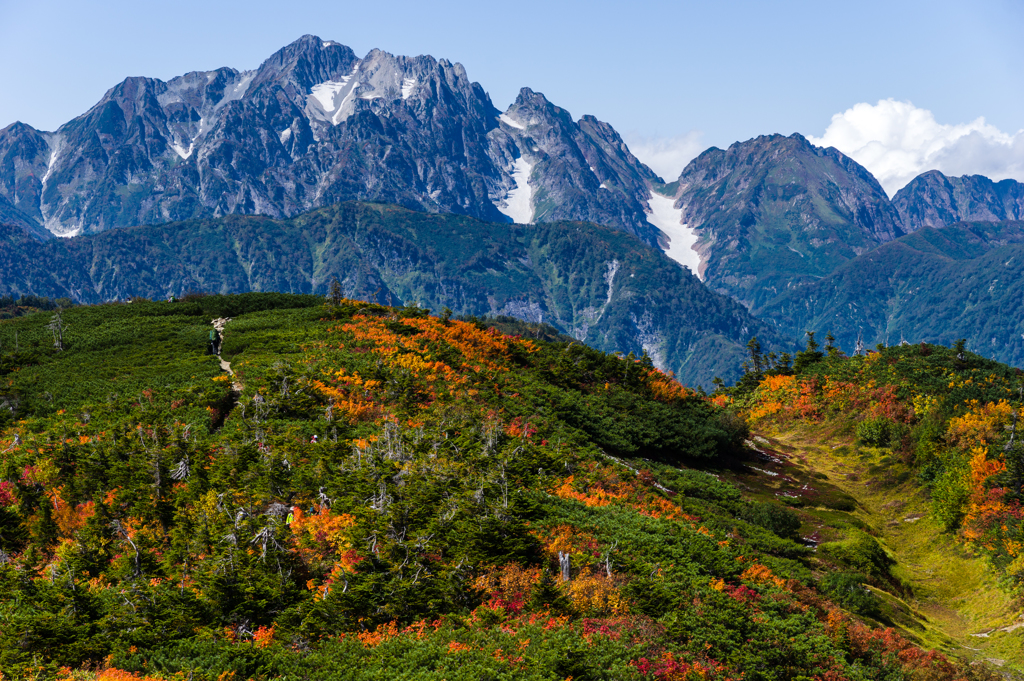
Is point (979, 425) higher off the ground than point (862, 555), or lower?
higher

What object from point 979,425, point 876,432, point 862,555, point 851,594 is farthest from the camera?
point 876,432

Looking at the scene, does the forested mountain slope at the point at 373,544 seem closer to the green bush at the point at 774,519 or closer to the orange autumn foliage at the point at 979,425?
the green bush at the point at 774,519

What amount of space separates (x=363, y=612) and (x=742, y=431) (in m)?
56.6

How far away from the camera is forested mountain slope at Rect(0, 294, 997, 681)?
2708 centimetres

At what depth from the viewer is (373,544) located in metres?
32.4

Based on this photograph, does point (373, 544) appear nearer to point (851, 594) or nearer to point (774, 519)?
point (851, 594)

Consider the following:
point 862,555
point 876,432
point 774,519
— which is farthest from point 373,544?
point 876,432

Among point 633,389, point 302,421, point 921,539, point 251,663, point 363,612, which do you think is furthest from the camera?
point 633,389

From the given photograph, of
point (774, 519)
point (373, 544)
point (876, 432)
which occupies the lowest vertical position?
point (373, 544)

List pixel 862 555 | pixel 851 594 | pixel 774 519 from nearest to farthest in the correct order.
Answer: pixel 851 594, pixel 862 555, pixel 774 519

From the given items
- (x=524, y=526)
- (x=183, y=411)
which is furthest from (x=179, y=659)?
(x=183, y=411)

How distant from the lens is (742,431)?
75500mm

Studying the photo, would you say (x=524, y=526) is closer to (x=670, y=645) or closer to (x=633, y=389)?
(x=670, y=645)

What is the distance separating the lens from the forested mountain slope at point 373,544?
27078 mm
